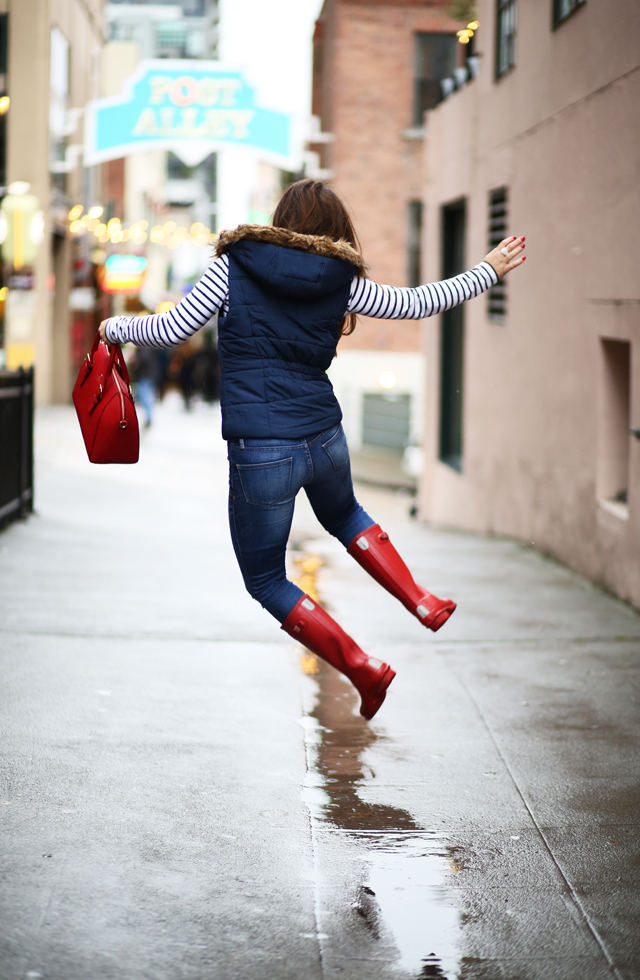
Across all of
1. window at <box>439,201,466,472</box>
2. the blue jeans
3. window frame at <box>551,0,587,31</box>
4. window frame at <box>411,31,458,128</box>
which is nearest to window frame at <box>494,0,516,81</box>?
window frame at <box>551,0,587,31</box>

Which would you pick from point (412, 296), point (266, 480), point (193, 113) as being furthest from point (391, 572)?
point (193, 113)

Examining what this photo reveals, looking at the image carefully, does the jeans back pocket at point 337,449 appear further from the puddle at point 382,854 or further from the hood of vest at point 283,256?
the puddle at point 382,854

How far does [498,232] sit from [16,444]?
16.2 ft

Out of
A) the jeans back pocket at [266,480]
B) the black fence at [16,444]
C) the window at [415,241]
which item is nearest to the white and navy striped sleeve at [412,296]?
the jeans back pocket at [266,480]

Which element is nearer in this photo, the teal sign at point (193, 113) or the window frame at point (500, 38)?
the window frame at point (500, 38)

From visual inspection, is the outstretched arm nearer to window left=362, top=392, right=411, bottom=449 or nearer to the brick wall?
window left=362, top=392, right=411, bottom=449

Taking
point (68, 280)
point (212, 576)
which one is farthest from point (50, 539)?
point (68, 280)

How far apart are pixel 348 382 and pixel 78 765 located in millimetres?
24090

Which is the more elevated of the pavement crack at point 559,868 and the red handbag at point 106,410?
the red handbag at point 106,410

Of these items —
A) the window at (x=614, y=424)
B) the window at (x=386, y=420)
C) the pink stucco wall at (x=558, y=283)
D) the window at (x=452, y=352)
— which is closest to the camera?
the pink stucco wall at (x=558, y=283)

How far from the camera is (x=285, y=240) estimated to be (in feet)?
12.7

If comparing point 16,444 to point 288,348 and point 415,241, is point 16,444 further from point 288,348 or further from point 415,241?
point 415,241

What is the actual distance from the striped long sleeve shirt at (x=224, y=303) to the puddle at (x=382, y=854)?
61.0 inches

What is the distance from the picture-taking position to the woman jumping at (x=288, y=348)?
12.9 ft
